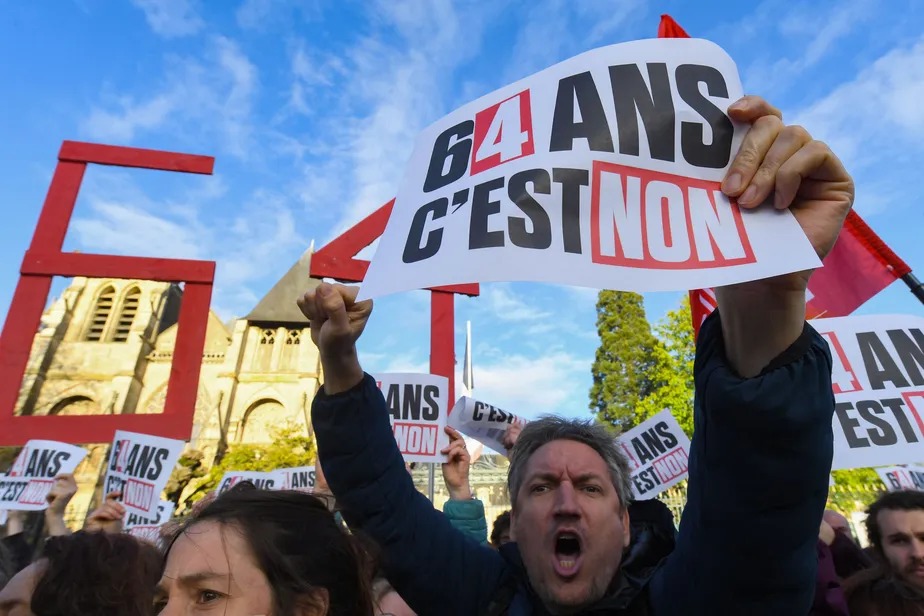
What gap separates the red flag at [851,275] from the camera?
361 cm

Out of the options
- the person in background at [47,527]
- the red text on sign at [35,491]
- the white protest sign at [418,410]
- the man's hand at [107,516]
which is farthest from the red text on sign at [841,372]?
the red text on sign at [35,491]

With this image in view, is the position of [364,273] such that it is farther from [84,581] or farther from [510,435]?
[84,581]

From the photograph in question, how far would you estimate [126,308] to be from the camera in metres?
38.5

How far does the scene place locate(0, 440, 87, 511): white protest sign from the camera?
5.33 meters

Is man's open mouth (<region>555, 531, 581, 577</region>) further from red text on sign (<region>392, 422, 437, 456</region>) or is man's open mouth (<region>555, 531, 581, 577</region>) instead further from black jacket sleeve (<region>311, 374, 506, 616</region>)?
red text on sign (<region>392, 422, 437, 456</region>)

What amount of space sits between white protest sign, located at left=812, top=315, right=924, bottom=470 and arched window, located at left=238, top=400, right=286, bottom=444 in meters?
34.8

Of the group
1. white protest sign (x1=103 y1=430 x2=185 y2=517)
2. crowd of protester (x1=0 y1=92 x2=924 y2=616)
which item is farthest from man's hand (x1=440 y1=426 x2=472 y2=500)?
white protest sign (x1=103 y1=430 x2=185 y2=517)

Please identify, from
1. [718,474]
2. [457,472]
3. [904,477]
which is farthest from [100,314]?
[718,474]

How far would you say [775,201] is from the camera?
1.03 meters

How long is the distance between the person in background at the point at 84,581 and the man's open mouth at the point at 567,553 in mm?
1609

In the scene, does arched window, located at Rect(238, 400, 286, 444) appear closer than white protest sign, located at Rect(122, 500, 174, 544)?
No

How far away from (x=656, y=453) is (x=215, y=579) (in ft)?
14.0

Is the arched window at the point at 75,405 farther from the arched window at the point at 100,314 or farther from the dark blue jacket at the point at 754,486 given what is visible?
the dark blue jacket at the point at 754,486

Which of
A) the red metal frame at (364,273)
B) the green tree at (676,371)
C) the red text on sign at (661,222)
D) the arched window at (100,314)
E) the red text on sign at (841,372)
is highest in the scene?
the arched window at (100,314)
